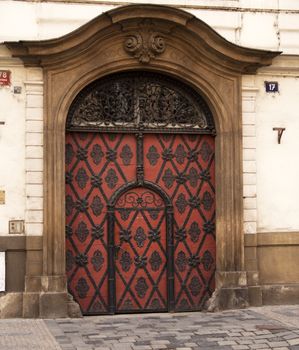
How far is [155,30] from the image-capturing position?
1030 centimetres

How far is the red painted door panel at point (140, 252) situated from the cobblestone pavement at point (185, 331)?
0.31 meters

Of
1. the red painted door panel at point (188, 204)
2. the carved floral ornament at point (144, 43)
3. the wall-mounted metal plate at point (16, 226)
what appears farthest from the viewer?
the red painted door panel at point (188, 204)

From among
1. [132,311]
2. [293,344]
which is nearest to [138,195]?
[132,311]

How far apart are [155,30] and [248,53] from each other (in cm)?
137

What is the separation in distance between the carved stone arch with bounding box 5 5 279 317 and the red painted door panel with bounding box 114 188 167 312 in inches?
33.2

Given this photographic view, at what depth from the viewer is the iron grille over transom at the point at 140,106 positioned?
10438 millimetres

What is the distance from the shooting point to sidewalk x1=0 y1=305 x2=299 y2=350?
323 inches

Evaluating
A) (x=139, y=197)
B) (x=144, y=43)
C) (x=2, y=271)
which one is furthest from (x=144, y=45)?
(x=2, y=271)

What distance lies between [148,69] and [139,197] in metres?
1.84

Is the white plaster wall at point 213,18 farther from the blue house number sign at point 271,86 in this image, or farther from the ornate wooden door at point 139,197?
the ornate wooden door at point 139,197

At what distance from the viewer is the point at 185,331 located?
9000 mm

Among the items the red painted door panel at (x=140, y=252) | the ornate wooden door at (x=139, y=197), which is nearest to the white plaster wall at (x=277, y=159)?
the ornate wooden door at (x=139, y=197)

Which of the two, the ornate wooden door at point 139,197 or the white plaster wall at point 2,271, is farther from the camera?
the ornate wooden door at point 139,197

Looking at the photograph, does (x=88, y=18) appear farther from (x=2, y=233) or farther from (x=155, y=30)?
(x=2, y=233)
